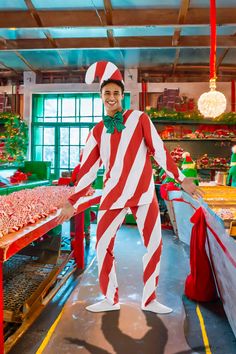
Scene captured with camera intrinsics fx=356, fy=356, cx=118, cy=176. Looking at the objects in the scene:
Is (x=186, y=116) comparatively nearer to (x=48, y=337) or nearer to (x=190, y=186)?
(x=190, y=186)

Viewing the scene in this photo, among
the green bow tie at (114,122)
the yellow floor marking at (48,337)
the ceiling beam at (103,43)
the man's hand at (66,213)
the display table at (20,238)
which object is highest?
the ceiling beam at (103,43)

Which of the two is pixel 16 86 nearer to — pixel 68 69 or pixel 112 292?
pixel 68 69

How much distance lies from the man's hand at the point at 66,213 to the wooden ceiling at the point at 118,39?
401 centimetres

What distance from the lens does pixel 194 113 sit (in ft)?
23.1

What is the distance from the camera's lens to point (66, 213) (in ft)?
7.75

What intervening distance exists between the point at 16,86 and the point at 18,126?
1441mm

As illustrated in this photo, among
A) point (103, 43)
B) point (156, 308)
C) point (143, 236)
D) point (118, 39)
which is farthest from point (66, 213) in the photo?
point (118, 39)

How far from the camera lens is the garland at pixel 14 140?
7.33 m

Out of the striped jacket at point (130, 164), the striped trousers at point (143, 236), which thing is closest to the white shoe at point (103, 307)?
the striped trousers at point (143, 236)

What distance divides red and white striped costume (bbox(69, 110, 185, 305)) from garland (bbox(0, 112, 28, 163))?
16.7 ft

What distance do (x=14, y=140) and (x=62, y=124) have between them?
1.36 metres

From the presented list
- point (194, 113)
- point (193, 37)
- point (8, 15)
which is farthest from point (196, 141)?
point (8, 15)

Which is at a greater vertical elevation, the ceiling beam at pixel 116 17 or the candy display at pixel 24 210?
the ceiling beam at pixel 116 17

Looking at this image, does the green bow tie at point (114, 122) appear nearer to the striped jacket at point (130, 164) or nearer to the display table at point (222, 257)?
the striped jacket at point (130, 164)
